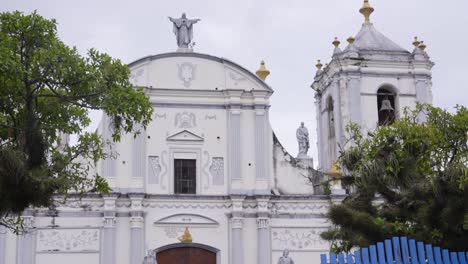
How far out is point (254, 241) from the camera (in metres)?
21.4

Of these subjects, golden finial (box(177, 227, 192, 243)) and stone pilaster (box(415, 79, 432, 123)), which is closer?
golden finial (box(177, 227, 192, 243))

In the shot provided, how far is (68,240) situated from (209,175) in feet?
13.5

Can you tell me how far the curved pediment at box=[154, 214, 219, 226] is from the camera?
21.1 m

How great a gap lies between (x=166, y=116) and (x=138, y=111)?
424 inches

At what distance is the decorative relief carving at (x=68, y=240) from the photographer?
20.5 m

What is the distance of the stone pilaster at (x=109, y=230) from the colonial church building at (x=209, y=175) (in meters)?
0.03

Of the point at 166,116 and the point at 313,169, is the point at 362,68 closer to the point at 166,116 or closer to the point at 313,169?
the point at 313,169

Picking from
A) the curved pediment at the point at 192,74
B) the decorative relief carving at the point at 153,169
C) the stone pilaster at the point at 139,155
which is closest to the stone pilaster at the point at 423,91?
the curved pediment at the point at 192,74

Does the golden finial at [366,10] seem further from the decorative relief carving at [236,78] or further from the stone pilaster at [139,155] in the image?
the stone pilaster at [139,155]

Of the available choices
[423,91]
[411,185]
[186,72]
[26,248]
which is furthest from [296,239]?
[411,185]

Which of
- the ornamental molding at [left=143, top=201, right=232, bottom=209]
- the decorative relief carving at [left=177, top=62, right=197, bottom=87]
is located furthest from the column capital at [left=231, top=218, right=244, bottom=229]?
the decorative relief carving at [left=177, top=62, right=197, bottom=87]

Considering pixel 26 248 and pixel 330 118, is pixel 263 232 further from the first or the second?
pixel 26 248

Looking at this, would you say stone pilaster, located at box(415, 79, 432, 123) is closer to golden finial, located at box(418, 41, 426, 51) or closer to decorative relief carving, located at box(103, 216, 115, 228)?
golden finial, located at box(418, 41, 426, 51)

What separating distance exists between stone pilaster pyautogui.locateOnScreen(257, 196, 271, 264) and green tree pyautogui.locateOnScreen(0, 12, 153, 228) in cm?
1012
